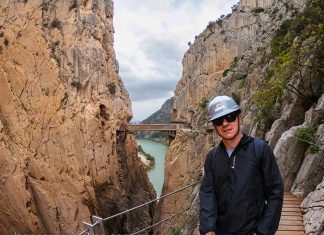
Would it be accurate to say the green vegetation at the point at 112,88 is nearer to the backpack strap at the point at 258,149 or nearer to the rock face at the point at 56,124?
the rock face at the point at 56,124

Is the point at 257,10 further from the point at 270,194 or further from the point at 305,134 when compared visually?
the point at 270,194

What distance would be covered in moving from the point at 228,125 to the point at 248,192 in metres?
0.49

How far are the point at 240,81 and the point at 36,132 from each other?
52.6ft

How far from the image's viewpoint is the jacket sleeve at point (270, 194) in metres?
2.61

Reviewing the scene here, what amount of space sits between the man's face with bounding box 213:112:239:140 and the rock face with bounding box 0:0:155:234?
24.3m

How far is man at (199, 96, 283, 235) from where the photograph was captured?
2.65 meters

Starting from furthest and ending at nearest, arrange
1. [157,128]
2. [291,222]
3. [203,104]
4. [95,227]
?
[203,104] → [157,128] → [291,222] → [95,227]

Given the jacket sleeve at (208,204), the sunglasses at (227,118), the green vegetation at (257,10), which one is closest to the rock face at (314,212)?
the jacket sleeve at (208,204)

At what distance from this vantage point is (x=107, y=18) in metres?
34.8

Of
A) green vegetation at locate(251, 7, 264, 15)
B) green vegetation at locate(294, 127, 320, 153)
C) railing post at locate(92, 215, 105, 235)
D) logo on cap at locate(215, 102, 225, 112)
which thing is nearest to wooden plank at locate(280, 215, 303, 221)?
green vegetation at locate(294, 127, 320, 153)

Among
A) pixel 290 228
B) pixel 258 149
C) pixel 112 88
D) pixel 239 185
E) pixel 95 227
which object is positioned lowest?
pixel 290 228

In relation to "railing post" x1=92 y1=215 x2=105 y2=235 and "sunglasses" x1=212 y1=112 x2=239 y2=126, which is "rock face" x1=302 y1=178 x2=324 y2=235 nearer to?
"railing post" x1=92 y1=215 x2=105 y2=235

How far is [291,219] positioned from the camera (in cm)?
619

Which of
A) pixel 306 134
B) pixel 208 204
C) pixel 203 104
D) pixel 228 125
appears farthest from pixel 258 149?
pixel 203 104
